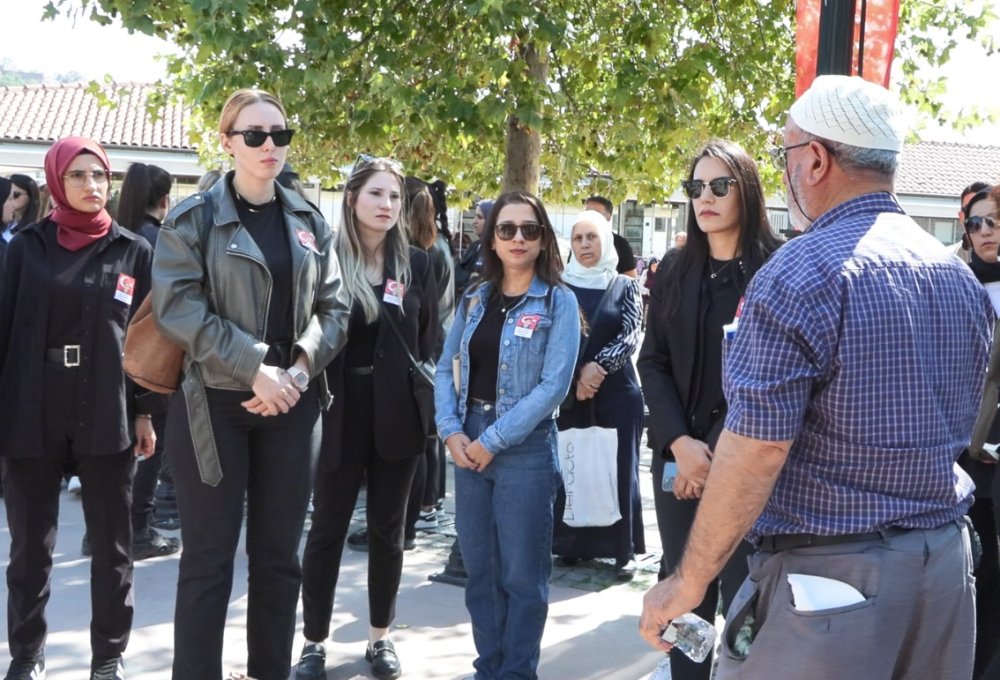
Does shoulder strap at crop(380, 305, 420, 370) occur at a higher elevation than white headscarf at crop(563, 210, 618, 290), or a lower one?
lower

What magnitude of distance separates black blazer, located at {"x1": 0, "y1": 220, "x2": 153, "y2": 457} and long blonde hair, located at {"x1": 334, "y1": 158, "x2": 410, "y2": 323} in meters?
0.87

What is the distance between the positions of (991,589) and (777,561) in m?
2.48

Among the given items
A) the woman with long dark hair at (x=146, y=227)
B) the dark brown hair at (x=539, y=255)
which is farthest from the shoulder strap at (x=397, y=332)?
the woman with long dark hair at (x=146, y=227)

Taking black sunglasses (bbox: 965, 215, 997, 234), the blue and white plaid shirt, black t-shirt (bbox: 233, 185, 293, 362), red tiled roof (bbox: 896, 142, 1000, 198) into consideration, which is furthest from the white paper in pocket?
red tiled roof (bbox: 896, 142, 1000, 198)

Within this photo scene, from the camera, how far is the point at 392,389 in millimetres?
4750

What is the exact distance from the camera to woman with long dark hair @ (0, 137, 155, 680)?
14.7ft

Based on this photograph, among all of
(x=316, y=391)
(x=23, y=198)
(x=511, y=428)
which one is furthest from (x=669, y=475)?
(x=23, y=198)

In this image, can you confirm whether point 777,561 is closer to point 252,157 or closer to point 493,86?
point 252,157

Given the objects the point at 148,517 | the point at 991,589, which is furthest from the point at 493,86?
the point at 991,589

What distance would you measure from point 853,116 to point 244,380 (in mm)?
2175

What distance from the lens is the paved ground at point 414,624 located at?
4.94 meters

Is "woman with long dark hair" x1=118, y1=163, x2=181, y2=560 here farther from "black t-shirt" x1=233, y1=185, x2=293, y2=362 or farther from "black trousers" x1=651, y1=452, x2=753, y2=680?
"black trousers" x1=651, y1=452, x2=753, y2=680

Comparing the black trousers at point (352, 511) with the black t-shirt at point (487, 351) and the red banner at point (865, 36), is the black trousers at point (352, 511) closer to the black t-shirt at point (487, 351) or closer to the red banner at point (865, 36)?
the black t-shirt at point (487, 351)

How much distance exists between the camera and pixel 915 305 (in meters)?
2.37
